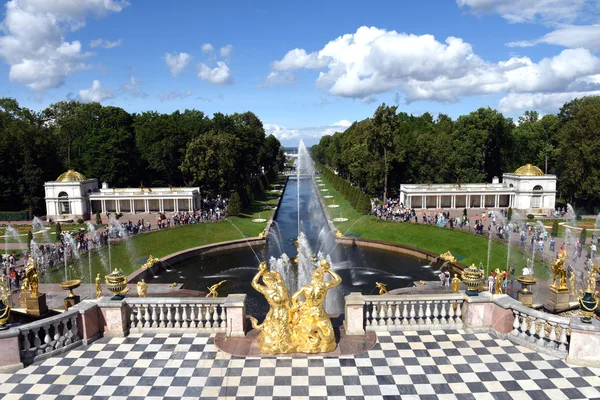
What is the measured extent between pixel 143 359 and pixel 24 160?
64764mm

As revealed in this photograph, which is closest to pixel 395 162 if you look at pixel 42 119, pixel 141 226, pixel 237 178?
pixel 237 178

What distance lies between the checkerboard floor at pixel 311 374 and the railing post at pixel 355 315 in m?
0.88

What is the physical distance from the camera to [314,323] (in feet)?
44.5

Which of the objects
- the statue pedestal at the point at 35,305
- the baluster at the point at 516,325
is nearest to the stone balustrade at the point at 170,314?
the statue pedestal at the point at 35,305

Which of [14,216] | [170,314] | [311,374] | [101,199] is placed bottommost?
[14,216]

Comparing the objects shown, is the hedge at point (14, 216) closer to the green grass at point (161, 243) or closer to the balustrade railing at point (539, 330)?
the green grass at point (161, 243)

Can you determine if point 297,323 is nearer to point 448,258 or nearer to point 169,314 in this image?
point 169,314

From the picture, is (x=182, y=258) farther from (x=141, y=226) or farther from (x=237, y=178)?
(x=237, y=178)

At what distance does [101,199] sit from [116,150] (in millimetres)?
10685


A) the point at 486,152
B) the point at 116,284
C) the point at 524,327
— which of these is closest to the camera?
the point at 524,327

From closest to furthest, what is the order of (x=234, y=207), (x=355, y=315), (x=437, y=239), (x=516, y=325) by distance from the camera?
(x=516, y=325) → (x=355, y=315) → (x=437, y=239) → (x=234, y=207)

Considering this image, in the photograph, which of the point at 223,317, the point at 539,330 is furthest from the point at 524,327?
the point at 223,317

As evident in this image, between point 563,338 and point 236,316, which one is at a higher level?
point 236,316

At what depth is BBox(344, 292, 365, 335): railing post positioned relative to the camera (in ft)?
47.4
